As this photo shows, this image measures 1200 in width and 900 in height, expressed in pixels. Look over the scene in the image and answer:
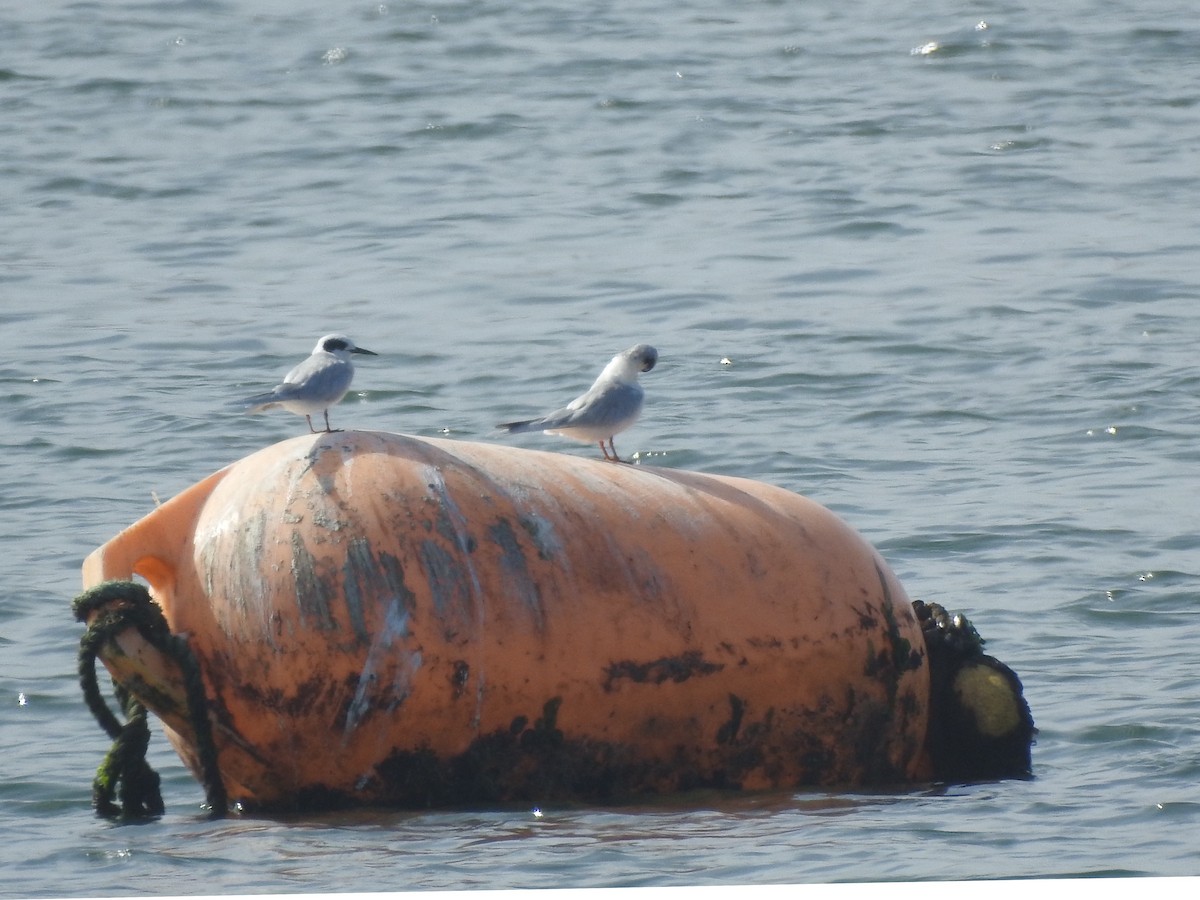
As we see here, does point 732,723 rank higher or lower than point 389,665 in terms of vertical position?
lower

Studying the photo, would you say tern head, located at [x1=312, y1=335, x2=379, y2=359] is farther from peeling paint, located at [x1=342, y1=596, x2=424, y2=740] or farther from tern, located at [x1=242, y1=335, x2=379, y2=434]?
peeling paint, located at [x1=342, y1=596, x2=424, y2=740]

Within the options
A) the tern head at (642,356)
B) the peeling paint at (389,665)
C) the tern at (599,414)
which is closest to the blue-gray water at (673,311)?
the peeling paint at (389,665)

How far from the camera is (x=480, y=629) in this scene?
5801 millimetres

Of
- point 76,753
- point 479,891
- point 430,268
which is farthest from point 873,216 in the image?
point 479,891

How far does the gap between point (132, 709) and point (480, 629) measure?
3.84 ft

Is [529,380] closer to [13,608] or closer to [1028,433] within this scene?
[1028,433]

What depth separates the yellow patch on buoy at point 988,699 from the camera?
254 inches

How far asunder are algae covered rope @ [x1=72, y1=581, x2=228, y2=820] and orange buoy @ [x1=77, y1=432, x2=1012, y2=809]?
0.05 metres

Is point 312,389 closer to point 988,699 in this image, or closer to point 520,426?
point 520,426

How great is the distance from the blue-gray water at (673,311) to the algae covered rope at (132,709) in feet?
0.32

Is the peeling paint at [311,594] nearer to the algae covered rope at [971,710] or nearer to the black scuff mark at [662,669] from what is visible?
the black scuff mark at [662,669]

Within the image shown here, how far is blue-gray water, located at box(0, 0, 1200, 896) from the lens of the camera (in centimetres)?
588

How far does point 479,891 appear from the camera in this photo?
5207mm

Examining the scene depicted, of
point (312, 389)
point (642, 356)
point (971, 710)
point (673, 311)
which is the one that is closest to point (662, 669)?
point (971, 710)
